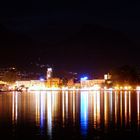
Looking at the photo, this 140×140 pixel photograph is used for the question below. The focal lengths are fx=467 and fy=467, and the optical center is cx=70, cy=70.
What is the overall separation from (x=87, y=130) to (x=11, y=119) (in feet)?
26.0

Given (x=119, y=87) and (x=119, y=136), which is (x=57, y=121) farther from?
(x=119, y=87)

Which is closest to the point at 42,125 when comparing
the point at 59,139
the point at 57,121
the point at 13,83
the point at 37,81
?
the point at 57,121

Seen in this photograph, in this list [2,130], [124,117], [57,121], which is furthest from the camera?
[124,117]

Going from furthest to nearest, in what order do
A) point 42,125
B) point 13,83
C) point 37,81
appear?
point 37,81 → point 13,83 → point 42,125

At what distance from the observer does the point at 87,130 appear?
84.1 feet

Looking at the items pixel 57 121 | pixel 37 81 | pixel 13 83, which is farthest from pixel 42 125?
pixel 37 81

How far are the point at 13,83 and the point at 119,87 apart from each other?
4308cm

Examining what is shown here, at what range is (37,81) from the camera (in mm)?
198000

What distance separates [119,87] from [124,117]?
388 feet

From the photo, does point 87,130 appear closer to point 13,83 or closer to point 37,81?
point 13,83

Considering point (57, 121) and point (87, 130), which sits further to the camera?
point (57, 121)

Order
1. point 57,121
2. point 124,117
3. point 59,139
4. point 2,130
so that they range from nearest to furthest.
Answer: point 59,139 < point 2,130 < point 57,121 < point 124,117

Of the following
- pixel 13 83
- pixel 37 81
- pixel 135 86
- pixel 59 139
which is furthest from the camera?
pixel 37 81

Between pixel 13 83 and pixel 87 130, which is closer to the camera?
pixel 87 130
